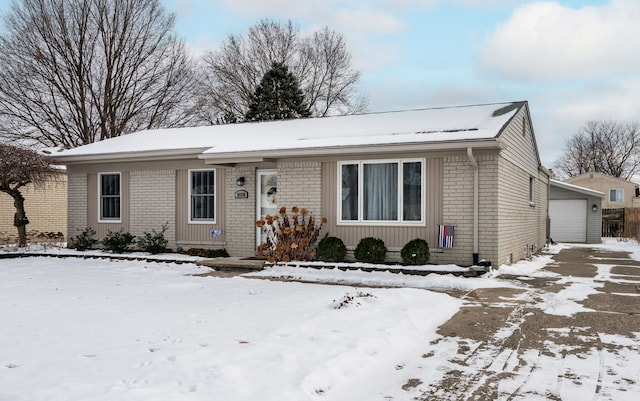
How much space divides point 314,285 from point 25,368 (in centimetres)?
555

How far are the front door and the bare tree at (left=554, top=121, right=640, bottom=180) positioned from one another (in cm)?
4687

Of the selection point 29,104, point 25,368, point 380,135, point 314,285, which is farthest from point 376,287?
point 29,104

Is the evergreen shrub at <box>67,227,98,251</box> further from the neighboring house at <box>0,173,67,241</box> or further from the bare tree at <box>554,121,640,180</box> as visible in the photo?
the bare tree at <box>554,121,640,180</box>

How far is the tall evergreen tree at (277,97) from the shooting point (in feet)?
103

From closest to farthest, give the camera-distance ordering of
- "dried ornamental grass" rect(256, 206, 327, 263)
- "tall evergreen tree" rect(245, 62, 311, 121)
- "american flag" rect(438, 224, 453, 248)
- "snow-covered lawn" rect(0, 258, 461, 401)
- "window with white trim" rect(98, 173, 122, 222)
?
"snow-covered lawn" rect(0, 258, 461, 401) → "american flag" rect(438, 224, 453, 248) → "dried ornamental grass" rect(256, 206, 327, 263) → "window with white trim" rect(98, 173, 122, 222) → "tall evergreen tree" rect(245, 62, 311, 121)

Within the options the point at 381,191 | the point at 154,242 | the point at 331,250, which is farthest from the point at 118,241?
the point at 381,191

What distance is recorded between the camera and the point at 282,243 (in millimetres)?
11453

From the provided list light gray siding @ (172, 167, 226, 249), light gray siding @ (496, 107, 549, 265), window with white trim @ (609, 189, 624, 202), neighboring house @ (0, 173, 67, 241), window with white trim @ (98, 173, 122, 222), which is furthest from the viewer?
window with white trim @ (609, 189, 624, 202)

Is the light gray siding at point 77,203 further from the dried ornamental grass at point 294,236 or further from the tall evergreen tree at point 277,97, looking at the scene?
the tall evergreen tree at point 277,97

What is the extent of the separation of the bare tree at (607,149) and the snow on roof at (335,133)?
43.3m

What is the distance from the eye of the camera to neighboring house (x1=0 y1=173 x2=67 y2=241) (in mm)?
19188

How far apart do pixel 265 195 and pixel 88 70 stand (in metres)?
17.6

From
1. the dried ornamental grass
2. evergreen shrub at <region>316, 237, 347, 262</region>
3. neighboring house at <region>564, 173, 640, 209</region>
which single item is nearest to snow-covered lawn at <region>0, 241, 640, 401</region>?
evergreen shrub at <region>316, 237, 347, 262</region>

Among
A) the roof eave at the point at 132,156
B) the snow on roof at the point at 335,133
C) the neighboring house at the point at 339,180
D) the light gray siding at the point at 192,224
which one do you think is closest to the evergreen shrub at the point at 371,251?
the neighboring house at the point at 339,180
